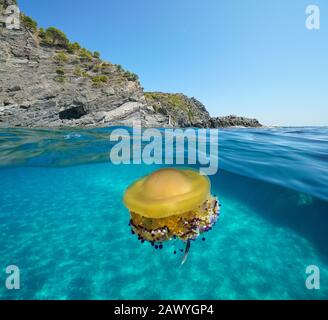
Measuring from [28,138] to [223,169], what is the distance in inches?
591

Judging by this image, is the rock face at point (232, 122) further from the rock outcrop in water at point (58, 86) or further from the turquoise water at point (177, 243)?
the turquoise water at point (177, 243)

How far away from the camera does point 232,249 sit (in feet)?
22.6

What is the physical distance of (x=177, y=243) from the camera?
8.05 m

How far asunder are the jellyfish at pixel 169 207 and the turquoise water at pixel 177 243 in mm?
3278

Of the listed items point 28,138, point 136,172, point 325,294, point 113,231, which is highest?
point 28,138

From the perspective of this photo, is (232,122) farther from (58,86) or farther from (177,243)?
(177,243)

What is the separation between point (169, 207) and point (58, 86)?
102 ft

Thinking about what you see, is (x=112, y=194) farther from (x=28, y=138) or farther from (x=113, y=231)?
(x=28, y=138)

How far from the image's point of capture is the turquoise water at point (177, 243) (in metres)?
5.42

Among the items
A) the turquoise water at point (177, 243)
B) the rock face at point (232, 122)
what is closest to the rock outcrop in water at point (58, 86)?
the turquoise water at point (177, 243)

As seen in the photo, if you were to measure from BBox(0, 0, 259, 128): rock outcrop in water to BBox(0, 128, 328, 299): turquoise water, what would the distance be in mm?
13739

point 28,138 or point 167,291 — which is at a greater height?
point 28,138

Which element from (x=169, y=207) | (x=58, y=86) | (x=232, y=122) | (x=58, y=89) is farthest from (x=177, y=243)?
(x=232, y=122)
